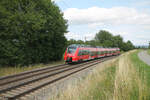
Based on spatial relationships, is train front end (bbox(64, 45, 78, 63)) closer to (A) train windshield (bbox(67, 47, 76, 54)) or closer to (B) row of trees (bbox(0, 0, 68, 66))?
(A) train windshield (bbox(67, 47, 76, 54))

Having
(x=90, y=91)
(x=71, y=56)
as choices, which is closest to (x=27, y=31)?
(x=71, y=56)

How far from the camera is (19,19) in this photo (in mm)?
15023

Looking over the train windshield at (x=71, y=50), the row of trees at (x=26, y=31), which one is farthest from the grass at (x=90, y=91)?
the train windshield at (x=71, y=50)

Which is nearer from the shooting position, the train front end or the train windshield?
the train front end

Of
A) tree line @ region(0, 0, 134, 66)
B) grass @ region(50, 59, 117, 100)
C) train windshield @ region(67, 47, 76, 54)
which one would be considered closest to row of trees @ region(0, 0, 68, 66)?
tree line @ region(0, 0, 134, 66)

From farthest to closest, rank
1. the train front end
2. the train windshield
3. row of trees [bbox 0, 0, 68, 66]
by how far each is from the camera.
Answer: the train windshield < the train front end < row of trees [bbox 0, 0, 68, 66]

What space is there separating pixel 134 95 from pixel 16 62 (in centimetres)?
1386

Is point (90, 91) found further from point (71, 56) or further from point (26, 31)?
point (26, 31)

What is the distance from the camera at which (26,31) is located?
15992 mm

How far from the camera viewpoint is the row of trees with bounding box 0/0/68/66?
14051 mm

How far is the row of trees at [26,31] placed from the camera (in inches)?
553

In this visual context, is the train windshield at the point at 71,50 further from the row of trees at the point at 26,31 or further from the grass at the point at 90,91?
the grass at the point at 90,91

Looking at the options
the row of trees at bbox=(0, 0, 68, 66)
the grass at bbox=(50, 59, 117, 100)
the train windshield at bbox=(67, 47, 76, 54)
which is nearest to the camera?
the grass at bbox=(50, 59, 117, 100)

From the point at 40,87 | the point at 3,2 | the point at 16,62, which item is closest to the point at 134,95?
the point at 40,87
